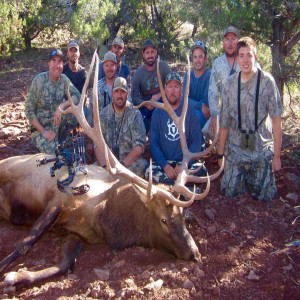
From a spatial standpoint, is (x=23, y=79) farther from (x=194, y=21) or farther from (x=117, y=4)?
(x=194, y=21)

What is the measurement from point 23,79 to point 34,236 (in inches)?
310

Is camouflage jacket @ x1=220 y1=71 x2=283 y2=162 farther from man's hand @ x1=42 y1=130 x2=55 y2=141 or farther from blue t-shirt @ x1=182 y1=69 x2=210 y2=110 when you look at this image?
man's hand @ x1=42 y1=130 x2=55 y2=141

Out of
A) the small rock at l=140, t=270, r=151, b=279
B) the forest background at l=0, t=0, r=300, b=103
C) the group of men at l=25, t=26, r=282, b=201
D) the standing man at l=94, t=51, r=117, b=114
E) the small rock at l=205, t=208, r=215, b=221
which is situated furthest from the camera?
the forest background at l=0, t=0, r=300, b=103

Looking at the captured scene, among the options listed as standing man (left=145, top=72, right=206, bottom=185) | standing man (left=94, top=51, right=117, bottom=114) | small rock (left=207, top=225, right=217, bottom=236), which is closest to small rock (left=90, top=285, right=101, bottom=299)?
small rock (left=207, top=225, right=217, bottom=236)

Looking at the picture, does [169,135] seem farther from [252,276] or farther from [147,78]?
[252,276]

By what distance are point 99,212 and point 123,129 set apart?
1.60m

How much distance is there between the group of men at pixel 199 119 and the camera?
5.41 metres

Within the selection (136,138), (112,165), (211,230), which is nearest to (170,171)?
(136,138)

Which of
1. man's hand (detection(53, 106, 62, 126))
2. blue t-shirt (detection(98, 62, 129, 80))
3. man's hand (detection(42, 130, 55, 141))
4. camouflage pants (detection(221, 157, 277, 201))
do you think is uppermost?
blue t-shirt (detection(98, 62, 129, 80))

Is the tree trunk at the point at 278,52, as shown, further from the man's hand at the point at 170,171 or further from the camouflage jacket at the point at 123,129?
the man's hand at the point at 170,171

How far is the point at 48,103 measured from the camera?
6.75 meters

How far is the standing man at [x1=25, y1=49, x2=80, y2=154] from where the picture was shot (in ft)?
21.3

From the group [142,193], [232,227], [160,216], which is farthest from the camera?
[232,227]

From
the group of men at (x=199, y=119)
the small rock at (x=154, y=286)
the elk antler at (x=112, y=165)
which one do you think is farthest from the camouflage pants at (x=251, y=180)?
the small rock at (x=154, y=286)
